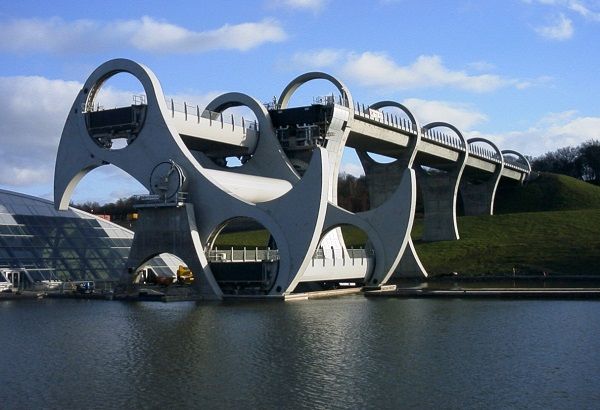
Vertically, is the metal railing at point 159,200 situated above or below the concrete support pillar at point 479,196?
below

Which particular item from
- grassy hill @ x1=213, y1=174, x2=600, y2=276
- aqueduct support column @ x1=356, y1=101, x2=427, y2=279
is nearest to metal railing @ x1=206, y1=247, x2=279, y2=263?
grassy hill @ x1=213, y1=174, x2=600, y2=276

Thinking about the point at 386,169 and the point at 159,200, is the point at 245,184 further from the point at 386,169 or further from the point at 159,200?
the point at 386,169

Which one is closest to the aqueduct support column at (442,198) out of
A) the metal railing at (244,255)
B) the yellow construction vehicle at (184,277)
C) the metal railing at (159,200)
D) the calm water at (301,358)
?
the metal railing at (244,255)

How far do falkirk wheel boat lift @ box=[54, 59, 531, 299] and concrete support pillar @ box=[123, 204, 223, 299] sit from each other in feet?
0.17

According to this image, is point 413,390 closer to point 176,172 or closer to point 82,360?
point 82,360

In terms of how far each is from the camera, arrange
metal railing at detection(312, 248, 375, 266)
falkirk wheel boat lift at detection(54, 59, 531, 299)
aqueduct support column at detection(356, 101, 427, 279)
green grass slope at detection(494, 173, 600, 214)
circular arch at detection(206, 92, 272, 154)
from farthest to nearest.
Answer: green grass slope at detection(494, 173, 600, 214)
aqueduct support column at detection(356, 101, 427, 279)
circular arch at detection(206, 92, 272, 154)
metal railing at detection(312, 248, 375, 266)
falkirk wheel boat lift at detection(54, 59, 531, 299)

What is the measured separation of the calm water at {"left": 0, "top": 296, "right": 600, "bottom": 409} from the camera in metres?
16.3

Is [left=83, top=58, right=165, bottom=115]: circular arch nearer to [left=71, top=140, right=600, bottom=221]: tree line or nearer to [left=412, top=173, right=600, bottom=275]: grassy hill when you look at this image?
[left=412, top=173, right=600, bottom=275]: grassy hill

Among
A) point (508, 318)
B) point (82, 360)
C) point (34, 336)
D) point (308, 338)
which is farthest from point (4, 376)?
point (508, 318)

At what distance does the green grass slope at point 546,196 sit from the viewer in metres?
91.9

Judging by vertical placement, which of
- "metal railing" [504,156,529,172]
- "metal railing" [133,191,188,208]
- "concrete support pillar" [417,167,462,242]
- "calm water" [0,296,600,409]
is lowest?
"calm water" [0,296,600,409]

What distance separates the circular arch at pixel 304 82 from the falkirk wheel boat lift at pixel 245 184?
74mm

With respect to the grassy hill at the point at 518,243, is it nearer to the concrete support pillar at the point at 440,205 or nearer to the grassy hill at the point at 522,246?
the grassy hill at the point at 522,246

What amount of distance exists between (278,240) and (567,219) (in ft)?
140
